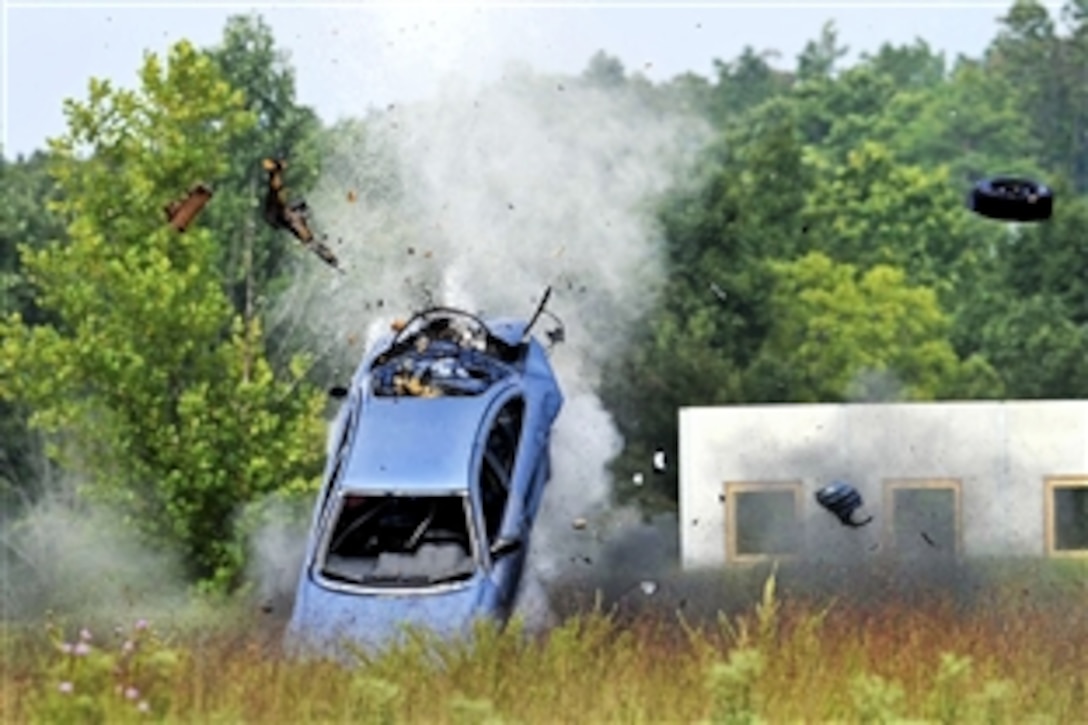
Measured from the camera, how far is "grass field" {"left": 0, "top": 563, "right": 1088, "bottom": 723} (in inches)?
732

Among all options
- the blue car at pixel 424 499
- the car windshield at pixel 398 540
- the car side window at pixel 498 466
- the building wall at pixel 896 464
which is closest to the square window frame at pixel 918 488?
the building wall at pixel 896 464

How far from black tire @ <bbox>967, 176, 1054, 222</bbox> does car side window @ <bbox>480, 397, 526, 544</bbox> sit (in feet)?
18.4

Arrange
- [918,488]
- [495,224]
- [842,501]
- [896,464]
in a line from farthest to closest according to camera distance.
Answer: [495,224], [918,488], [896,464], [842,501]

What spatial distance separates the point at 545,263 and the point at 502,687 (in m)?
19.7

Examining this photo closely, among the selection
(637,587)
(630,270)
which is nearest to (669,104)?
(630,270)

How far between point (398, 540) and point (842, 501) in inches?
518

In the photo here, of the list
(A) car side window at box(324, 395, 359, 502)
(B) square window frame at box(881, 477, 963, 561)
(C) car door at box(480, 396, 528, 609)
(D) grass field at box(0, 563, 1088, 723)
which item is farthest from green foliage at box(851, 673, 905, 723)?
(B) square window frame at box(881, 477, 963, 561)

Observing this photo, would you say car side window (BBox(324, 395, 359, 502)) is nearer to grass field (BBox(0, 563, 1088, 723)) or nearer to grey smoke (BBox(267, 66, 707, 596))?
grass field (BBox(0, 563, 1088, 723))

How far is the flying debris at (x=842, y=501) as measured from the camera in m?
36.2

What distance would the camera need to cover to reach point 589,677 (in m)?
20.6

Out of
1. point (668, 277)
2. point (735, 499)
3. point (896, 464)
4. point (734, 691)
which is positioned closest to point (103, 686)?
point (734, 691)

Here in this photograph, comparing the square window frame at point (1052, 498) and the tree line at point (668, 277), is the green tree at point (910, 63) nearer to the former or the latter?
the tree line at point (668, 277)

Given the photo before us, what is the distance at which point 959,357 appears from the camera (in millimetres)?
65938

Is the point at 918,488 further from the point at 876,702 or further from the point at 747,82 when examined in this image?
the point at 747,82
